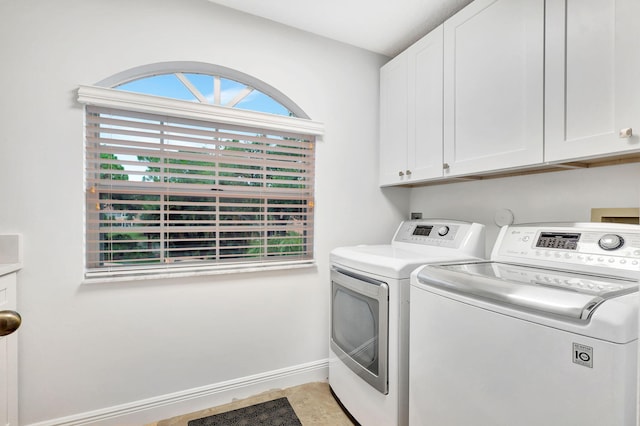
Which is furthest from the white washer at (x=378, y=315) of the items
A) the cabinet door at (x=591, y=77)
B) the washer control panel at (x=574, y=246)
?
the cabinet door at (x=591, y=77)

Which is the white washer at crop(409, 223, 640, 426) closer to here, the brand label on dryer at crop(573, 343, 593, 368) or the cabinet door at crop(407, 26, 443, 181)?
the brand label on dryer at crop(573, 343, 593, 368)

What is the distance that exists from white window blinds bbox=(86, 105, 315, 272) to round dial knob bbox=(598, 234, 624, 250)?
4.95 ft

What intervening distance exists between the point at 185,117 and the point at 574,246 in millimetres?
2011

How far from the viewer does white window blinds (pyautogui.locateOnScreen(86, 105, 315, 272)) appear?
1.67m

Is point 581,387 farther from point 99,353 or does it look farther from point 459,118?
point 99,353

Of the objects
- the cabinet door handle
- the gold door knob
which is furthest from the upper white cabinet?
the gold door knob

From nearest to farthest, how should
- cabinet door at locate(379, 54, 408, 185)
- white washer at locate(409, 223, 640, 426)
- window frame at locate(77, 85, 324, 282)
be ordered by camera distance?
white washer at locate(409, 223, 640, 426) < window frame at locate(77, 85, 324, 282) < cabinet door at locate(379, 54, 408, 185)

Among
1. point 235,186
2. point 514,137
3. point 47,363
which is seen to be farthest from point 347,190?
point 47,363

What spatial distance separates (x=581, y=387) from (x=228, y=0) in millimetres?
2319

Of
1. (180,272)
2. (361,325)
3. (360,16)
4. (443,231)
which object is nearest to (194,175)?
(180,272)

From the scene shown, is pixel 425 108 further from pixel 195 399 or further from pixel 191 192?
pixel 195 399

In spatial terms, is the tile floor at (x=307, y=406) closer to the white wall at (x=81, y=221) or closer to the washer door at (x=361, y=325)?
the white wall at (x=81, y=221)

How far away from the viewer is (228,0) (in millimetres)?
1824

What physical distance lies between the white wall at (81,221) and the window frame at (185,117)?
0.19ft
